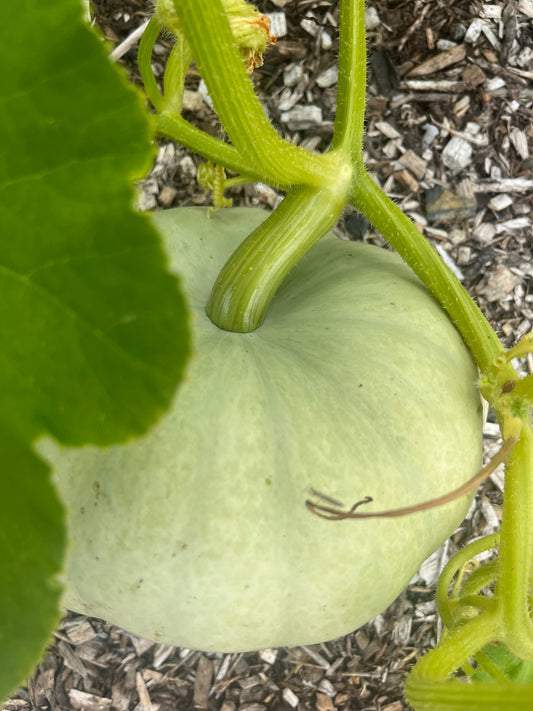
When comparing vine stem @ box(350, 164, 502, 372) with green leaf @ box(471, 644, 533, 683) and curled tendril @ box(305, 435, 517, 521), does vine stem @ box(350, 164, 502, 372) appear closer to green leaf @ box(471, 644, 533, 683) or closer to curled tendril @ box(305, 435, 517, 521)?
curled tendril @ box(305, 435, 517, 521)

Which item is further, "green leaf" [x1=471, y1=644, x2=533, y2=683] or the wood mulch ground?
the wood mulch ground

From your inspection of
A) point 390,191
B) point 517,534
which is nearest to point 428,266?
point 517,534

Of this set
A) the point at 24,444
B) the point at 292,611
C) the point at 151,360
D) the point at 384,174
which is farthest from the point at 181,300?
the point at 384,174

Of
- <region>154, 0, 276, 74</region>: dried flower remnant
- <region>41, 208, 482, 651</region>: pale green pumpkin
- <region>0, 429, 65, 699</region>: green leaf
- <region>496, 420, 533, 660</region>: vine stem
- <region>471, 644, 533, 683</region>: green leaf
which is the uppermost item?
<region>154, 0, 276, 74</region>: dried flower remnant

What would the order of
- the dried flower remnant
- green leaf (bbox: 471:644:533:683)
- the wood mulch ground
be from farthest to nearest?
the wood mulch ground < green leaf (bbox: 471:644:533:683) < the dried flower remnant

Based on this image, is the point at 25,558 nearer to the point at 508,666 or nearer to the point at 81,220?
the point at 81,220

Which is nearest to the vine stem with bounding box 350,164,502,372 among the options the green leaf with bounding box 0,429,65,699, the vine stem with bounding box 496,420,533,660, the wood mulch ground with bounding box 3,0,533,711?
the vine stem with bounding box 496,420,533,660

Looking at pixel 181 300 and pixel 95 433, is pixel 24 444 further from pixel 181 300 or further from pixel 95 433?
pixel 181 300

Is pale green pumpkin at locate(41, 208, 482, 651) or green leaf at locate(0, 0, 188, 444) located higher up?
green leaf at locate(0, 0, 188, 444)
